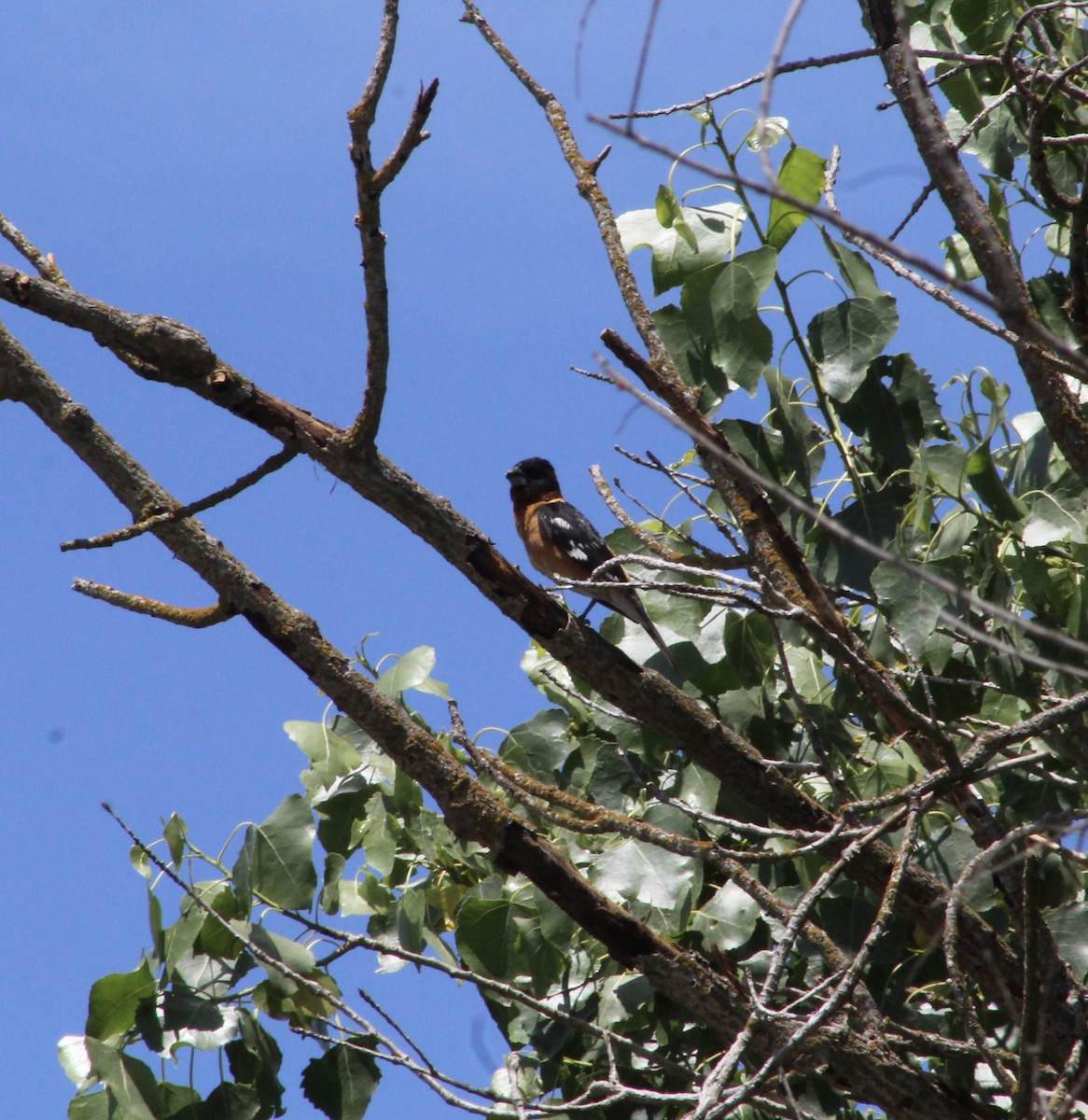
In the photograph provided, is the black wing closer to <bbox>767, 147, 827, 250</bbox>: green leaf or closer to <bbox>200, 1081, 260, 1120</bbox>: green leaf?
<bbox>767, 147, 827, 250</bbox>: green leaf

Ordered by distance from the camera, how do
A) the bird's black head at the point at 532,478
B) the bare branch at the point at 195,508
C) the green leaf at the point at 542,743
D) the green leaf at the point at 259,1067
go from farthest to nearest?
1. the bird's black head at the point at 532,478
2. the green leaf at the point at 542,743
3. the green leaf at the point at 259,1067
4. the bare branch at the point at 195,508

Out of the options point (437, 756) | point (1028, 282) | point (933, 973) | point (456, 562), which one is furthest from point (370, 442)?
point (933, 973)

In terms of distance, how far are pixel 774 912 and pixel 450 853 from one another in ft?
4.59

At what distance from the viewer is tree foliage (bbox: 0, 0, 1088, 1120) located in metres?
2.91

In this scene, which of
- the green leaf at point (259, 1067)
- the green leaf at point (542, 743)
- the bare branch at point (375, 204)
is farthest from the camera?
the green leaf at point (542, 743)

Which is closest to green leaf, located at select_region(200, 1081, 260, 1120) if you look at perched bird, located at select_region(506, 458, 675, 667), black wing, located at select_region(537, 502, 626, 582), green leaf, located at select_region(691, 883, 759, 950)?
green leaf, located at select_region(691, 883, 759, 950)

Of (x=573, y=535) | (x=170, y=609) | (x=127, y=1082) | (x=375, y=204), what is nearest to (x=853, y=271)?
(x=375, y=204)

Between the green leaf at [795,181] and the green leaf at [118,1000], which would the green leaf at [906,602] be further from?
the green leaf at [118,1000]

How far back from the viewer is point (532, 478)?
24.1 ft

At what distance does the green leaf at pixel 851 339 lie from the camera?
3.21 metres

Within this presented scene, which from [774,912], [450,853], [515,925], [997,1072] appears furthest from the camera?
[450,853]

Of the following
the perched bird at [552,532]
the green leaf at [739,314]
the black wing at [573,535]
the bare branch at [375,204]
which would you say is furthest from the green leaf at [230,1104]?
the black wing at [573,535]

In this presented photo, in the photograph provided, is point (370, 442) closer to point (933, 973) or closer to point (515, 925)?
point (515, 925)

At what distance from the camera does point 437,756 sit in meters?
3.12
